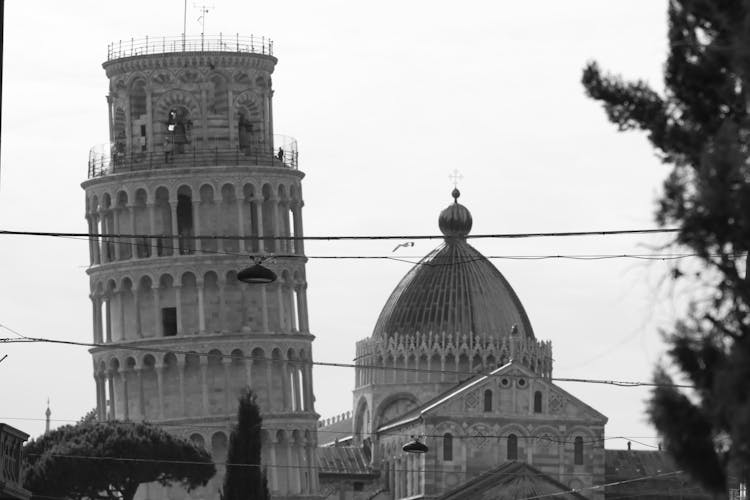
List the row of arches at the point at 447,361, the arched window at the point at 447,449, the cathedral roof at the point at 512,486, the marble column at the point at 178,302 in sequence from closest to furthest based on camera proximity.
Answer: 1. the marble column at the point at 178,302
2. the cathedral roof at the point at 512,486
3. the arched window at the point at 447,449
4. the row of arches at the point at 447,361

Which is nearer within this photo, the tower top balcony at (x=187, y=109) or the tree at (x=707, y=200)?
the tree at (x=707, y=200)

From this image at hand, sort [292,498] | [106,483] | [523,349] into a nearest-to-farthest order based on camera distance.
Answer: [106,483]
[292,498]
[523,349]

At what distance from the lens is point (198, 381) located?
129 m

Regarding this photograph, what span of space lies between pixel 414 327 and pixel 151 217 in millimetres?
26139

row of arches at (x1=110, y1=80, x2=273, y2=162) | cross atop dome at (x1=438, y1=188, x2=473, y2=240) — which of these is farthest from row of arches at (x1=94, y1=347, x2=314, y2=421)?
cross atop dome at (x1=438, y1=188, x2=473, y2=240)

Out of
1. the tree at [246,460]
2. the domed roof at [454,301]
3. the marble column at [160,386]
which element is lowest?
the tree at [246,460]

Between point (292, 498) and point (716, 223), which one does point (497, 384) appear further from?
point (716, 223)

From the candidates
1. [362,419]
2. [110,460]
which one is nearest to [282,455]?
[110,460]

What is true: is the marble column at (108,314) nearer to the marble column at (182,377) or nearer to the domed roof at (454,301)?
the marble column at (182,377)

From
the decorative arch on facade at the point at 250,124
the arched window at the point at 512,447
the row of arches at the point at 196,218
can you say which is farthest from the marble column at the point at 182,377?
the arched window at the point at 512,447

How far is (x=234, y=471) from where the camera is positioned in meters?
111

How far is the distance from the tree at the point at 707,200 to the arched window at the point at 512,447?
4264 inches

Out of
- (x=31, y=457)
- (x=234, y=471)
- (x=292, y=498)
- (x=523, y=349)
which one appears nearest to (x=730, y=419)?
(x=234, y=471)

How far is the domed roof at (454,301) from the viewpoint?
152 meters
